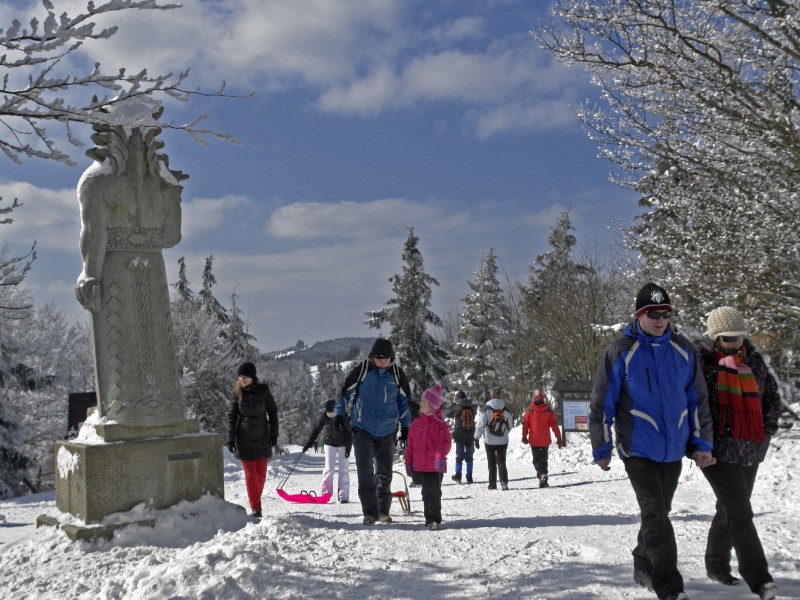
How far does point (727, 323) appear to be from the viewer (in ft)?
14.4

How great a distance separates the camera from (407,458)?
7254 mm

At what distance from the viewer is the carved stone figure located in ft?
21.0

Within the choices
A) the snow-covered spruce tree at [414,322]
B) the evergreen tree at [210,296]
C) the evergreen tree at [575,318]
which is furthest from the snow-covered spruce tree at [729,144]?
the evergreen tree at [210,296]

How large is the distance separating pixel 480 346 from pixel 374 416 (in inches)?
1284

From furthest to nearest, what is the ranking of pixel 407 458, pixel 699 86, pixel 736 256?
pixel 736 256
pixel 699 86
pixel 407 458

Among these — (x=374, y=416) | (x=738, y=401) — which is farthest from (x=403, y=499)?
(x=738, y=401)

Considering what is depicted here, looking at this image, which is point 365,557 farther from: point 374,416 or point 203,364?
point 203,364

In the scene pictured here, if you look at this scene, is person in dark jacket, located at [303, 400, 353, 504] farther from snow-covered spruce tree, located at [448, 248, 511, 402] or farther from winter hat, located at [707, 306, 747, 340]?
snow-covered spruce tree, located at [448, 248, 511, 402]

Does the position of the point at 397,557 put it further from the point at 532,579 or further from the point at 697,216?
the point at 697,216

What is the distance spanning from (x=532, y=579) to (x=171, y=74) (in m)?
3.84

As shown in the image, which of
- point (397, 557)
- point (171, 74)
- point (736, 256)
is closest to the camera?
point (171, 74)

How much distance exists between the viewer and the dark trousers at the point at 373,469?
6898 mm

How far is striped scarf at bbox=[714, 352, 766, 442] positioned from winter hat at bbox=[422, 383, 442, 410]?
3833mm

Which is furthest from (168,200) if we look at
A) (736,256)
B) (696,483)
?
(696,483)
